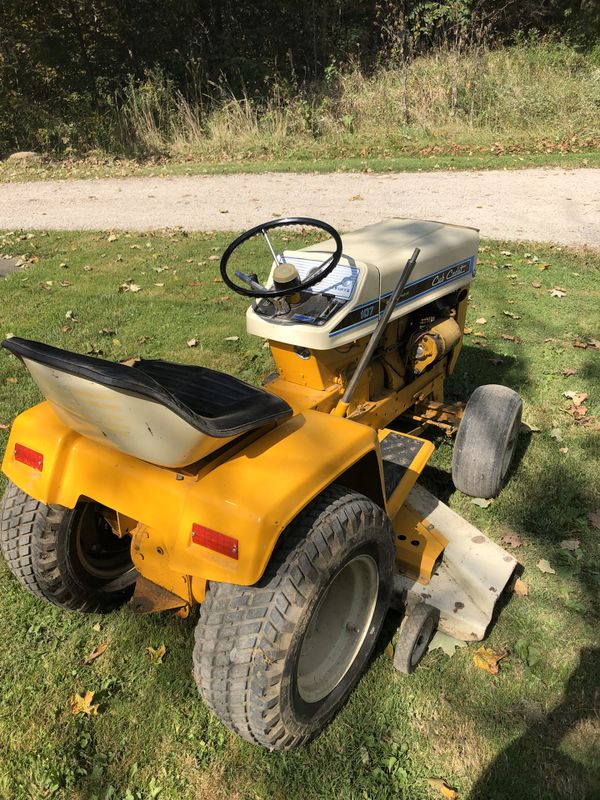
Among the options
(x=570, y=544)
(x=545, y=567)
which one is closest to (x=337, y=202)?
(x=570, y=544)

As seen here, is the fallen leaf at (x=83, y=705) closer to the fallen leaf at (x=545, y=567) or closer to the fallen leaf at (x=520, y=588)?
the fallen leaf at (x=520, y=588)

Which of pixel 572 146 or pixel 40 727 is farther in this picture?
pixel 572 146

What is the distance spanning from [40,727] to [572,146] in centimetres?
1124

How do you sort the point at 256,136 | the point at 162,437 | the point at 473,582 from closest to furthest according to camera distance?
the point at 162,437 < the point at 473,582 < the point at 256,136

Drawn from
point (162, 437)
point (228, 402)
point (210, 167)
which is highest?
point (162, 437)

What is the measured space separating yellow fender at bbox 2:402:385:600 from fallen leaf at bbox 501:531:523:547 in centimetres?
107

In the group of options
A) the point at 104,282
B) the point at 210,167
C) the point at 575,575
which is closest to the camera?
the point at 575,575

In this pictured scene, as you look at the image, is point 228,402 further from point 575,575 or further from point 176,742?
point 575,575

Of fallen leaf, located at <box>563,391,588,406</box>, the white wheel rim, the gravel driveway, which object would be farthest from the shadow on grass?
the gravel driveway

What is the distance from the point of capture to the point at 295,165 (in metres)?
10.5

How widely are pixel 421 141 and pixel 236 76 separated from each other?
21.9ft

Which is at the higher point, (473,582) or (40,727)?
(40,727)

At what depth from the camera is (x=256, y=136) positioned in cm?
1197

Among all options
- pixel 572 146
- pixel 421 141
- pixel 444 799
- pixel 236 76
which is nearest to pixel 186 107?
pixel 236 76
